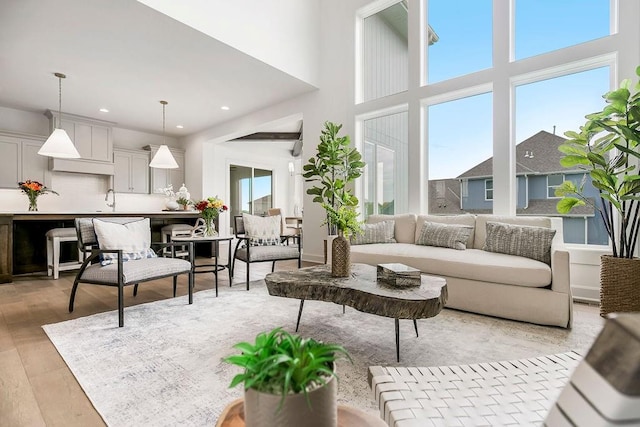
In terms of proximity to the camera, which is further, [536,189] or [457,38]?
[457,38]

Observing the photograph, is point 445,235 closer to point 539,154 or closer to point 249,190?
point 539,154

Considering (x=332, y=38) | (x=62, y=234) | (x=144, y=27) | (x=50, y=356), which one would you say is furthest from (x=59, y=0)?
(x=332, y=38)

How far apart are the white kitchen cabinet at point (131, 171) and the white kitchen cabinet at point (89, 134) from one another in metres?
0.28

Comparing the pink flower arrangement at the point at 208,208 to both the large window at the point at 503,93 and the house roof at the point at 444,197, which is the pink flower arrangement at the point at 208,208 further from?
the house roof at the point at 444,197

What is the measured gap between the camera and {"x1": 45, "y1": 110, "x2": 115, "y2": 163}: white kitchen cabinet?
6.16 m

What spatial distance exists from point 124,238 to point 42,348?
42.2 inches

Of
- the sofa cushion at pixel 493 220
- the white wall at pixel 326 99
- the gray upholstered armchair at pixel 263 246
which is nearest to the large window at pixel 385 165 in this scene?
the white wall at pixel 326 99

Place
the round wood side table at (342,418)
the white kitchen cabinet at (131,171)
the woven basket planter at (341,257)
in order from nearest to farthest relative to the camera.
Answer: the round wood side table at (342,418)
the woven basket planter at (341,257)
the white kitchen cabinet at (131,171)

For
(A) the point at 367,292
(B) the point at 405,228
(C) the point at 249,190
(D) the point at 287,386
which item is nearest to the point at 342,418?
(D) the point at 287,386

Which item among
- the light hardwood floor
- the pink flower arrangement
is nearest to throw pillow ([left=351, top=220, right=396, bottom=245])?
the light hardwood floor

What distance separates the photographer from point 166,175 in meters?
7.75

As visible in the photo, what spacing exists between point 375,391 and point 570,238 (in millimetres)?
3699

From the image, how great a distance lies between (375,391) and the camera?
90 centimetres

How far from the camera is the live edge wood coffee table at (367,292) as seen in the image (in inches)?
69.5
